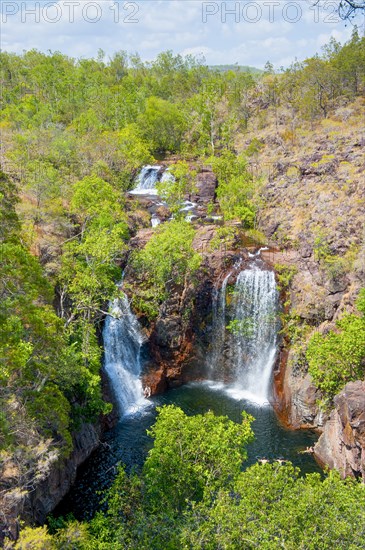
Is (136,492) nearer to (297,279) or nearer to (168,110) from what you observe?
(297,279)

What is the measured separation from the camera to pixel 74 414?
28719 mm

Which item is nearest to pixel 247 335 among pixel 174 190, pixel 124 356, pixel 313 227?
pixel 124 356

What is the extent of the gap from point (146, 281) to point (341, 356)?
18.8 m

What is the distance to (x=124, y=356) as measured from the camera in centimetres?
4022

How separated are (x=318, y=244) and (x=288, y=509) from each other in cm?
3148

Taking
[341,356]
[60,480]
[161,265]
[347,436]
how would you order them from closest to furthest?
[60,480] < [347,436] < [341,356] < [161,265]

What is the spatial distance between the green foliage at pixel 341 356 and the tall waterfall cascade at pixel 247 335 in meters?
8.04

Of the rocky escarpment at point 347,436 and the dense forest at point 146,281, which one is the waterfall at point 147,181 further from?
the rocky escarpment at point 347,436

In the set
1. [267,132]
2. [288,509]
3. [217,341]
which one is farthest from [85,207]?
[267,132]

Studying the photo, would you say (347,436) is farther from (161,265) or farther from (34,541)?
(161,265)

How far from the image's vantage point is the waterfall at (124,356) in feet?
125

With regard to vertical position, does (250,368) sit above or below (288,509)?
below

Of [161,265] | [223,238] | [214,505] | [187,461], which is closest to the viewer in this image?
[214,505]

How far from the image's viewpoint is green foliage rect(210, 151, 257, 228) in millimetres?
54688
